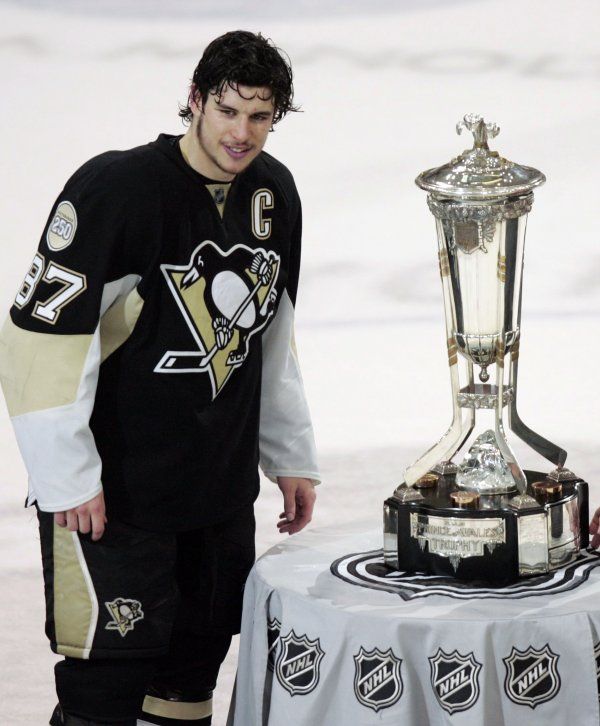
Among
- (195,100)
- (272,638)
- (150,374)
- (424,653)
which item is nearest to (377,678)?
(424,653)

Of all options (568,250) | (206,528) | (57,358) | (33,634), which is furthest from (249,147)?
(568,250)

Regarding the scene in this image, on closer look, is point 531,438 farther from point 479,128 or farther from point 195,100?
point 195,100

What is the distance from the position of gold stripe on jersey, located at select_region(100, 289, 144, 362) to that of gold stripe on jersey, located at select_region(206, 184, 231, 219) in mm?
195

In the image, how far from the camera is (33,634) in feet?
11.8

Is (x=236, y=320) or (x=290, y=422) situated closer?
(x=236, y=320)

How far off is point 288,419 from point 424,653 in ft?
2.19

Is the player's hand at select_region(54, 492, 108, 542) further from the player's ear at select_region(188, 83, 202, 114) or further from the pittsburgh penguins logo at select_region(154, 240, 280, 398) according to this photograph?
the player's ear at select_region(188, 83, 202, 114)

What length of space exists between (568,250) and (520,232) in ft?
14.1

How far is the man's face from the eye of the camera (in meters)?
2.20

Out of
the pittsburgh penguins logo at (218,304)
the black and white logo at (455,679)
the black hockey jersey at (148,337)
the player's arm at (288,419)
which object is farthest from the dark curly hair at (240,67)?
the black and white logo at (455,679)

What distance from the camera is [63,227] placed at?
218 centimetres

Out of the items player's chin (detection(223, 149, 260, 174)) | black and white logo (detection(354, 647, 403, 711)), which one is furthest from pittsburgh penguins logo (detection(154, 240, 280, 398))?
black and white logo (detection(354, 647, 403, 711))

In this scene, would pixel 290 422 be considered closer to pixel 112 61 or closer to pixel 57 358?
pixel 57 358

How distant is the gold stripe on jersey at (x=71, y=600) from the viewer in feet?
7.45
